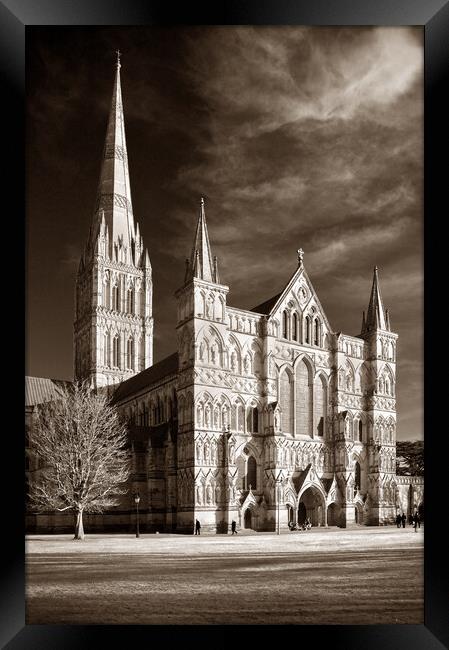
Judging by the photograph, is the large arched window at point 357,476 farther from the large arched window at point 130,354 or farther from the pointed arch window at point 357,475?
the large arched window at point 130,354

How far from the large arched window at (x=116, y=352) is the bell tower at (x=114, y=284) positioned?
0.04 m

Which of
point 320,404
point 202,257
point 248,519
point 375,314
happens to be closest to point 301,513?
point 248,519

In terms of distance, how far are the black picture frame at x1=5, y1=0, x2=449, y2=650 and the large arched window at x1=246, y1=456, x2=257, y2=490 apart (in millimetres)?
→ 12529

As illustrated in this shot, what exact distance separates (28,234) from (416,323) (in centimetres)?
643

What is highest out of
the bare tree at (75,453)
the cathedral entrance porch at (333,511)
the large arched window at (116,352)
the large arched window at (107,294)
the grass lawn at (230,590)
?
the large arched window at (107,294)

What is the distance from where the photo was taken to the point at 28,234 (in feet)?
37.9

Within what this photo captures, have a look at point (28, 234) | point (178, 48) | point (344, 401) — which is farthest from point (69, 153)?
point (344, 401)

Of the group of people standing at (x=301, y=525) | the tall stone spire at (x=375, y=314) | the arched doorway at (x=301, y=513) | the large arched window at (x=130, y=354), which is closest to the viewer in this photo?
the tall stone spire at (x=375, y=314)

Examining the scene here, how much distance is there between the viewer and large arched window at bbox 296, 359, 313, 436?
23469 mm

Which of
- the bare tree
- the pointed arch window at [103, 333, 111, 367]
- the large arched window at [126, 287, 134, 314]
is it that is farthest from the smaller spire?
the pointed arch window at [103, 333, 111, 367]

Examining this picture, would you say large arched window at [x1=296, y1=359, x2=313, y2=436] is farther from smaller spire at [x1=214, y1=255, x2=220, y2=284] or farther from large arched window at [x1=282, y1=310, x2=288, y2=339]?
smaller spire at [x1=214, y1=255, x2=220, y2=284]

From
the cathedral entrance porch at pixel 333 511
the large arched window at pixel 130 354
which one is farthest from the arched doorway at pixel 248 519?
the large arched window at pixel 130 354

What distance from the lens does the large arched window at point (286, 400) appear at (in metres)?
23.2

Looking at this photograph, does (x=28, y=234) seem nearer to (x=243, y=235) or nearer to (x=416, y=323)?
(x=243, y=235)
